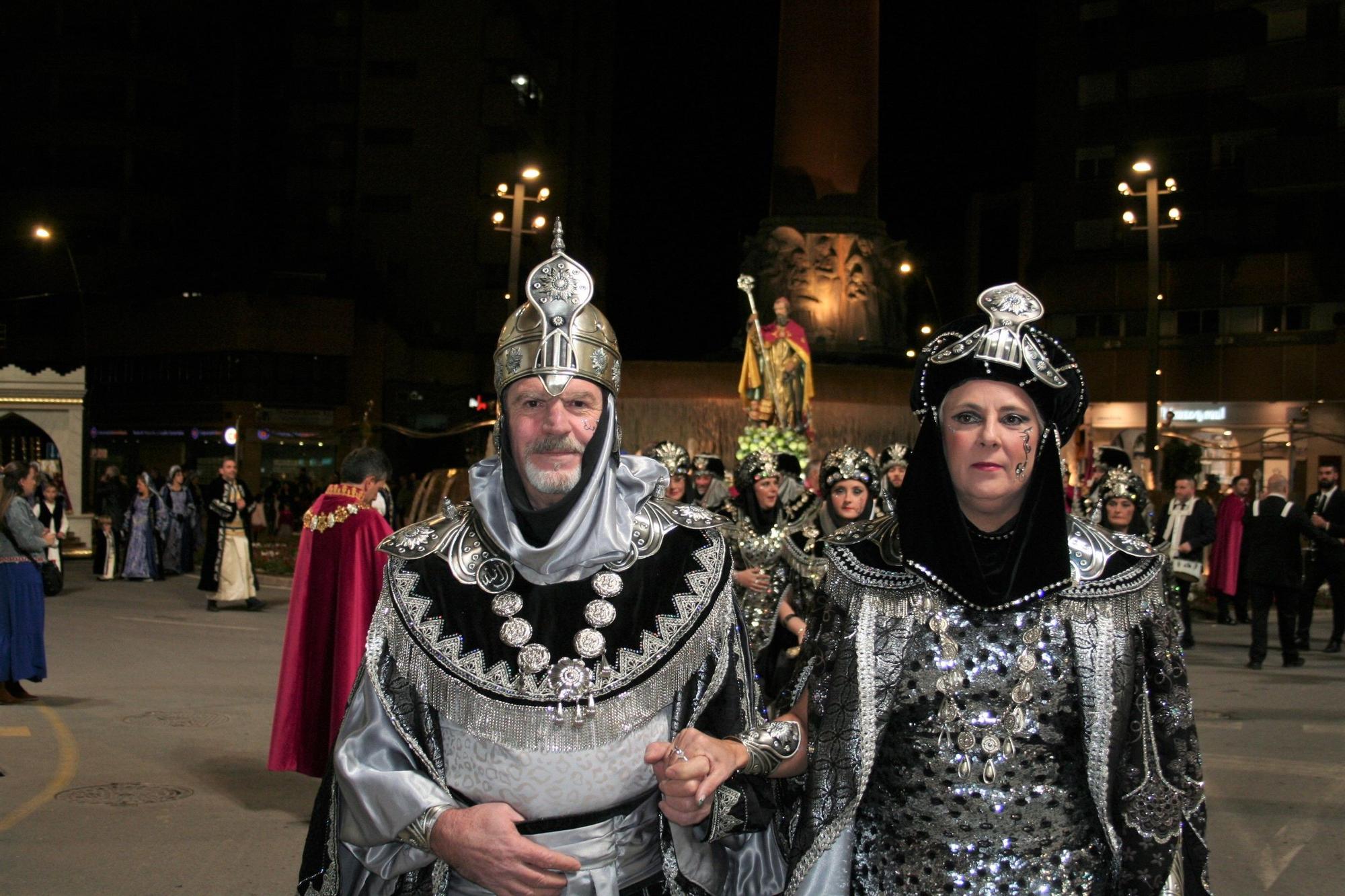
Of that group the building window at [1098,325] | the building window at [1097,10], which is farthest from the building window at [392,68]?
the building window at [1098,325]

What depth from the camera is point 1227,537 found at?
53.4 ft

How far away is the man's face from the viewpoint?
3.16 meters

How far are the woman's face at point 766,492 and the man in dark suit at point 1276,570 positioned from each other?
6.98 metres

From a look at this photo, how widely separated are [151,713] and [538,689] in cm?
844

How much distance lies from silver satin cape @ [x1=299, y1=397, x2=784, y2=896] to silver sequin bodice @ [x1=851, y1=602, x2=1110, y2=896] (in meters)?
0.36

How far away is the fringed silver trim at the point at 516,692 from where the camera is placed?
3.07m

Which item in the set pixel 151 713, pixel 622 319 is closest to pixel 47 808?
pixel 151 713

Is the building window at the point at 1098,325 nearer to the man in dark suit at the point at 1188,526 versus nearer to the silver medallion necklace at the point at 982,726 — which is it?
the man in dark suit at the point at 1188,526

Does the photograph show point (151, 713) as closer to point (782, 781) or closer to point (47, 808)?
point (47, 808)

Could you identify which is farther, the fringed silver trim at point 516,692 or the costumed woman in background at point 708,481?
the costumed woman in background at point 708,481

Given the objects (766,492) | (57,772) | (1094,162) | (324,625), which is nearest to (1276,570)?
(766,492)

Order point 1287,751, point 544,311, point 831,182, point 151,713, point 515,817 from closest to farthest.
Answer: point 515,817 → point 544,311 → point 1287,751 → point 151,713 → point 831,182

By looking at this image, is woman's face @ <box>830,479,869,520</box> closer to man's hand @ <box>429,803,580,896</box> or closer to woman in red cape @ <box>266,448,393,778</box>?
woman in red cape @ <box>266,448,393,778</box>

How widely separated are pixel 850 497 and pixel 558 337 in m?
5.15
